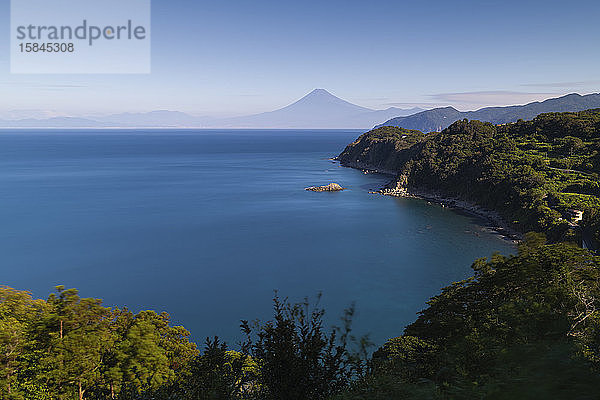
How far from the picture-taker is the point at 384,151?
516 feet

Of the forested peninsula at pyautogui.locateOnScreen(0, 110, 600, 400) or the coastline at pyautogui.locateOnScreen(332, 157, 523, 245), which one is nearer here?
the forested peninsula at pyautogui.locateOnScreen(0, 110, 600, 400)

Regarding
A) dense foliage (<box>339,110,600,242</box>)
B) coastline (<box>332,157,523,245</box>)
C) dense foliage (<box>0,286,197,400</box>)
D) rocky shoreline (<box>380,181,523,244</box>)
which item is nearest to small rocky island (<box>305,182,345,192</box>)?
coastline (<box>332,157,523,245</box>)

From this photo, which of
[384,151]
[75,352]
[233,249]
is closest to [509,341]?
[75,352]

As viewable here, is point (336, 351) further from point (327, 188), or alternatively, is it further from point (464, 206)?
point (327, 188)

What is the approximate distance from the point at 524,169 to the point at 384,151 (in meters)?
81.5

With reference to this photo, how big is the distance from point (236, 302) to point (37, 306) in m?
22.0

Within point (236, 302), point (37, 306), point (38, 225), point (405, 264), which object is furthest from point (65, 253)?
point (405, 264)

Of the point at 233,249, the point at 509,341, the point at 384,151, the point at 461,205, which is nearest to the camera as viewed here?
the point at 509,341

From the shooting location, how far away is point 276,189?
11212 centimetres

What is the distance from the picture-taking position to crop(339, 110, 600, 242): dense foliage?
61.2 metres

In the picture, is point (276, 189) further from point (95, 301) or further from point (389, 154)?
point (95, 301)

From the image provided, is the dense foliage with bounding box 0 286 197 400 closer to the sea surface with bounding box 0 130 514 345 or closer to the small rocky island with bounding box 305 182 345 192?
the sea surface with bounding box 0 130 514 345

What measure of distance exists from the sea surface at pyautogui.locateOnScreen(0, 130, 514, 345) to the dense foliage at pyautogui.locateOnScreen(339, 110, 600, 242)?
331 inches

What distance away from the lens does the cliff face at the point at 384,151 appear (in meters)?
140
